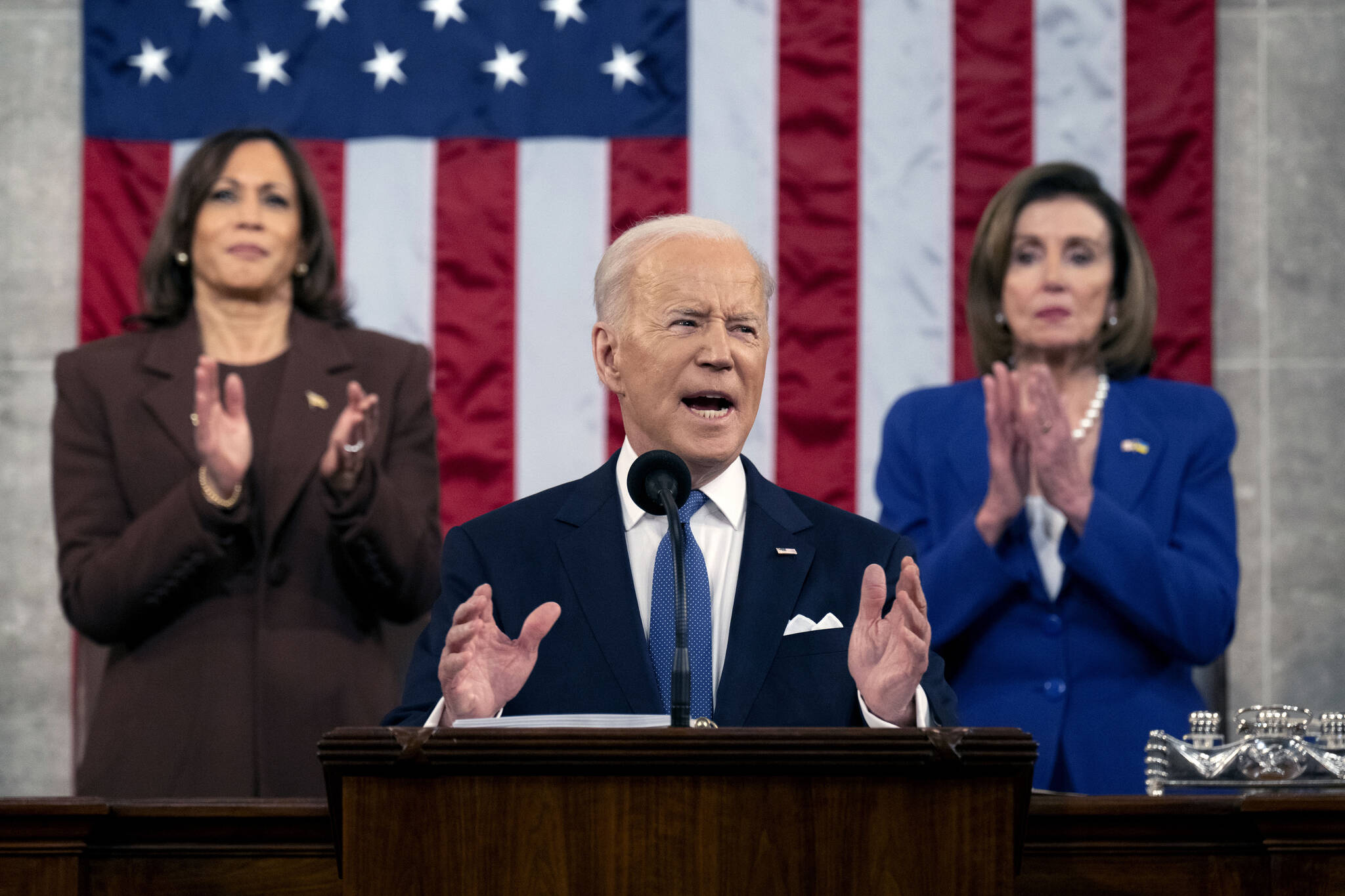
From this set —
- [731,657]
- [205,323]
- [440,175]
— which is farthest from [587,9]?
[731,657]

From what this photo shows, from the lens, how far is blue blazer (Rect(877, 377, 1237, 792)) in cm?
296

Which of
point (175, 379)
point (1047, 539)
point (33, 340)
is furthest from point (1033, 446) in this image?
point (33, 340)

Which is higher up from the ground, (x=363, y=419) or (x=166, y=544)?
(x=363, y=419)

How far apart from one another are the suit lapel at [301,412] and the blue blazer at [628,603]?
99 centimetres

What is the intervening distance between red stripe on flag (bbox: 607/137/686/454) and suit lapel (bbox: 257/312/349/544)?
0.86 metres

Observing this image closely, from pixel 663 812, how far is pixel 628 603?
2.22ft

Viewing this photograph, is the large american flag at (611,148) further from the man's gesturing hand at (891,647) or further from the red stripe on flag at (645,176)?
the man's gesturing hand at (891,647)

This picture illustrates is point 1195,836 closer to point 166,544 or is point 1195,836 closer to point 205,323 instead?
point 166,544

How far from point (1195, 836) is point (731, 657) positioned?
0.63 metres

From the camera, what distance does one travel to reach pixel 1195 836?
197 cm

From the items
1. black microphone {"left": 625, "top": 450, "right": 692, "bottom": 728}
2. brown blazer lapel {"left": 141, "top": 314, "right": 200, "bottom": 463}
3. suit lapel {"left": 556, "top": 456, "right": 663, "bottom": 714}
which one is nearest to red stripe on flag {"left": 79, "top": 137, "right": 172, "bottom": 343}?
brown blazer lapel {"left": 141, "top": 314, "right": 200, "bottom": 463}

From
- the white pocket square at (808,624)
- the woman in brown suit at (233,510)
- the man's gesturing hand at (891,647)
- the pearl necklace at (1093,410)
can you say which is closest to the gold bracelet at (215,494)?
the woman in brown suit at (233,510)

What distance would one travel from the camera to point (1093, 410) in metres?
3.25

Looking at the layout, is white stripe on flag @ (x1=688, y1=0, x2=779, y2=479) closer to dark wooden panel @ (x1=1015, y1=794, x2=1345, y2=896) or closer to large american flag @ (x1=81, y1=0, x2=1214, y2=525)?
large american flag @ (x1=81, y1=0, x2=1214, y2=525)
